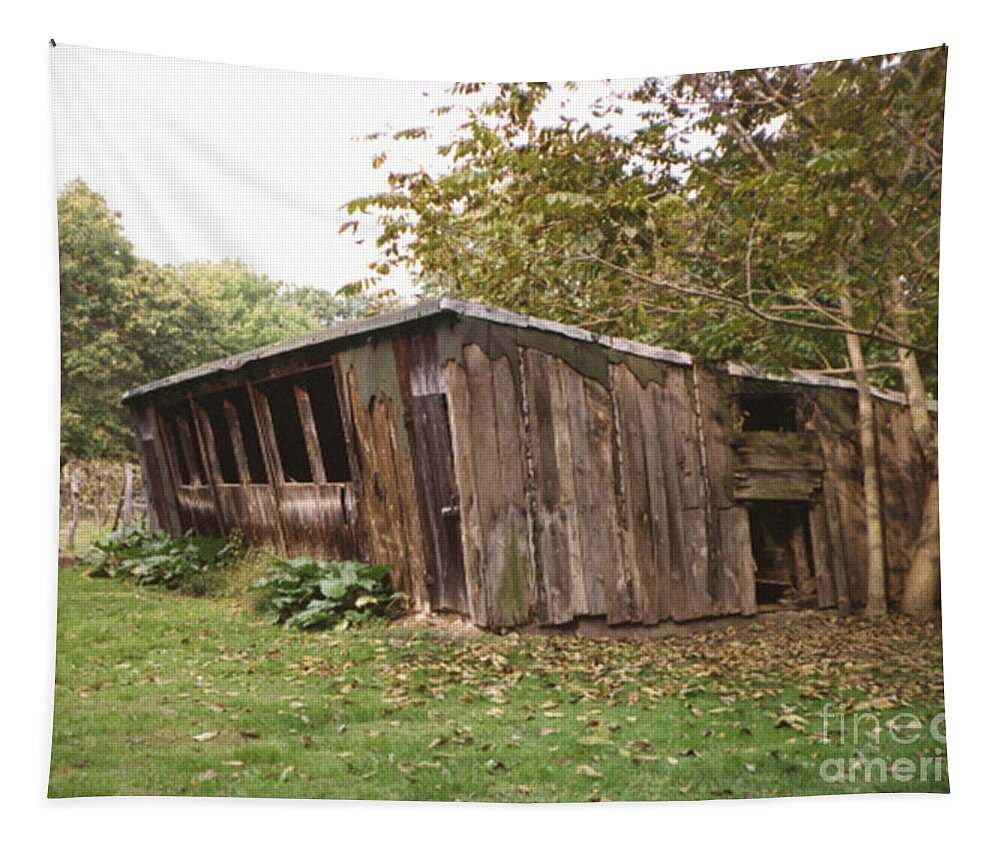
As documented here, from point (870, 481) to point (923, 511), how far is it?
22cm

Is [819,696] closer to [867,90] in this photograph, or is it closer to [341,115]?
[867,90]

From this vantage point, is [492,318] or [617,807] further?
[492,318]

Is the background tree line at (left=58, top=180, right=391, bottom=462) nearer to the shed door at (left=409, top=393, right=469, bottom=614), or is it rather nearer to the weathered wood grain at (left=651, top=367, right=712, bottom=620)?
the shed door at (left=409, top=393, right=469, bottom=614)

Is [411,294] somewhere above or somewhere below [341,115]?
below

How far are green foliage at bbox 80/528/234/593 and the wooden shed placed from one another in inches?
3.0

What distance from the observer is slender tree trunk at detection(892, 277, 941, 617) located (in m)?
3.01

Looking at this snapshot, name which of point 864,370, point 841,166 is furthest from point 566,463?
point 841,166

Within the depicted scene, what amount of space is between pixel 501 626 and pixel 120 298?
1.98 m

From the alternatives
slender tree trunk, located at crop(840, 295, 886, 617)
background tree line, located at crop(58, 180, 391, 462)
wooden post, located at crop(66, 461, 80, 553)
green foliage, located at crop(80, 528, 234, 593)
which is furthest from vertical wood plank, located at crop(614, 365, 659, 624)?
wooden post, located at crop(66, 461, 80, 553)

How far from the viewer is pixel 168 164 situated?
3047 mm

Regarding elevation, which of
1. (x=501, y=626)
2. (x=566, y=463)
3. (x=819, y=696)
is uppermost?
(x=566, y=463)

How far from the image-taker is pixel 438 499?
323cm

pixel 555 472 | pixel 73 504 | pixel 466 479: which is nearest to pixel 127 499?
pixel 73 504

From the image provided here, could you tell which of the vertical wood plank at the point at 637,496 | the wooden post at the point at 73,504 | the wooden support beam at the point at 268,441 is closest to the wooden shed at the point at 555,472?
the vertical wood plank at the point at 637,496
